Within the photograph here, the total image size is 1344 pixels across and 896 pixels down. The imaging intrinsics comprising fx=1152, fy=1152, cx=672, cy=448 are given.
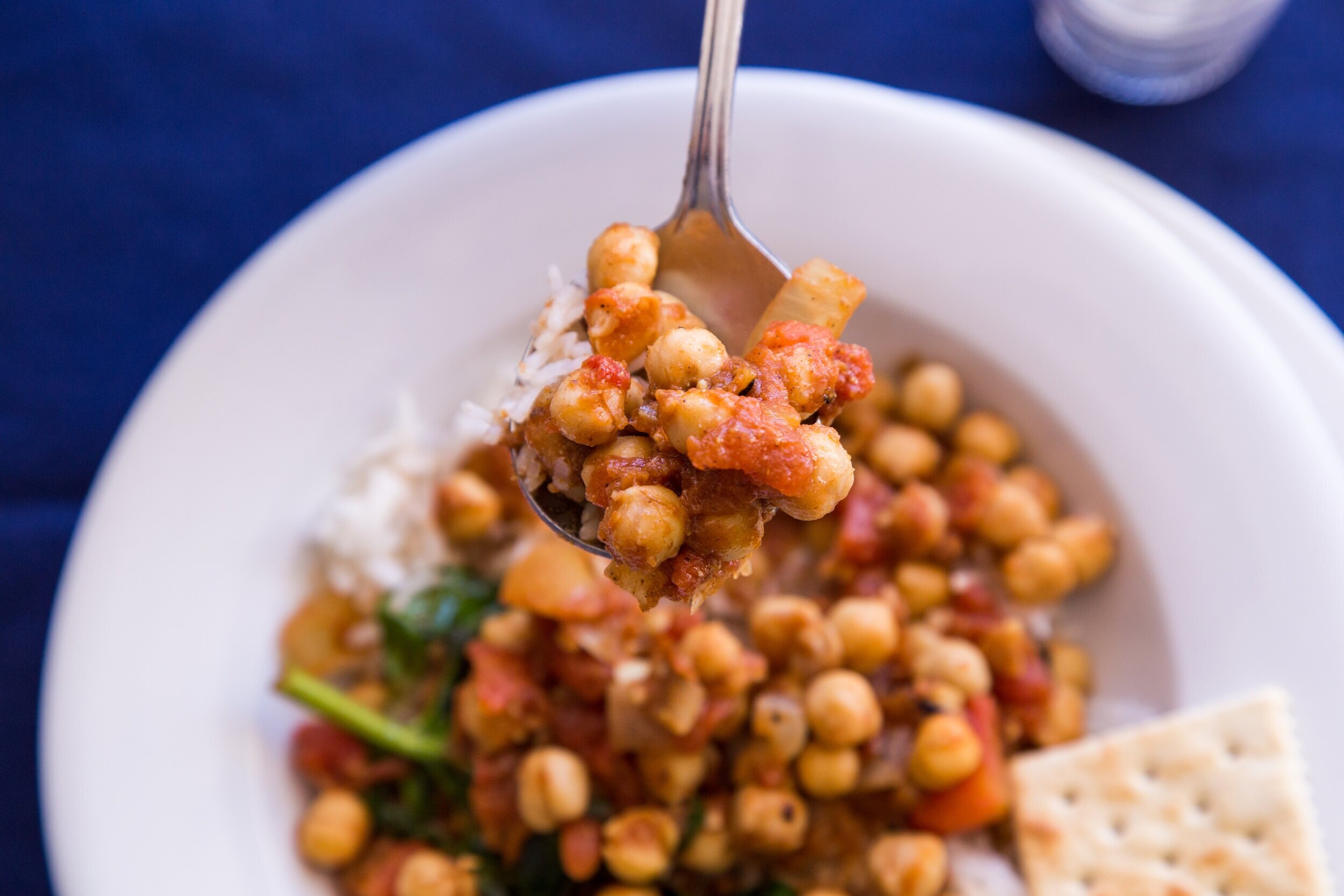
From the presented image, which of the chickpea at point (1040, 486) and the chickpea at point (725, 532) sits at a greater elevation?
Result: the chickpea at point (1040, 486)

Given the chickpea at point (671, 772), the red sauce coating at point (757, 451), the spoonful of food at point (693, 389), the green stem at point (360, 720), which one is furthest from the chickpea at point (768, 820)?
the red sauce coating at point (757, 451)

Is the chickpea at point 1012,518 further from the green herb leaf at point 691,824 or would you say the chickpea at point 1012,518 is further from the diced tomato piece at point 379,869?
the diced tomato piece at point 379,869

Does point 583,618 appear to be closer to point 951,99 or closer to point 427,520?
point 427,520

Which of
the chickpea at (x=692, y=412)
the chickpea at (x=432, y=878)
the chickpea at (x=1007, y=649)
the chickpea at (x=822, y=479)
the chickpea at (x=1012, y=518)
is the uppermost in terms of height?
the chickpea at (x=1012, y=518)

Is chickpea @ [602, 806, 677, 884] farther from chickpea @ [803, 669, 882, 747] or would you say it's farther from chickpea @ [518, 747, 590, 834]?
chickpea @ [803, 669, 882, 747]

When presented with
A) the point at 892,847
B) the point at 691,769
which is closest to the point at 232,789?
the point at 691,769
